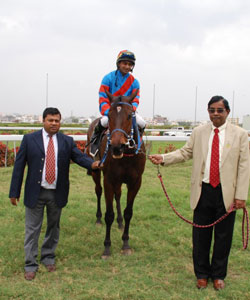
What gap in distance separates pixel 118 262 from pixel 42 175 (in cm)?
157

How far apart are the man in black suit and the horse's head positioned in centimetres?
36

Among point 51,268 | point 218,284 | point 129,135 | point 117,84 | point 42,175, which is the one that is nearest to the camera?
point 218,284

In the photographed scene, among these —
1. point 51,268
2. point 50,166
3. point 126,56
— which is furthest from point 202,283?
point 126,56

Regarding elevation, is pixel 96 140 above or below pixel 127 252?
above

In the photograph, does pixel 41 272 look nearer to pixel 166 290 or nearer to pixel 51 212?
pixel 51 212

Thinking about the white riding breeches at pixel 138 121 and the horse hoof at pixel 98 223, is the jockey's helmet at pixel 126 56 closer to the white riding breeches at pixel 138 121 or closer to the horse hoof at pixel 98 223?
the white riding breeches at pixel 138 121

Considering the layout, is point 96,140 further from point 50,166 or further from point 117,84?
point 50,166

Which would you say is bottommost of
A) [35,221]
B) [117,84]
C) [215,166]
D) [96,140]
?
[35,221]

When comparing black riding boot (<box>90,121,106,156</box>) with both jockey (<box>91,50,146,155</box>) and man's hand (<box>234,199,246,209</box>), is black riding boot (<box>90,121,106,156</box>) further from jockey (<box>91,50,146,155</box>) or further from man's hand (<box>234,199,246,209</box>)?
man's hand (<box>234,199,246,209</box>)

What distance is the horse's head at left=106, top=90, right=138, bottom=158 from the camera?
3.61 metres

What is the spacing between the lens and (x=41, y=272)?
3762 mm

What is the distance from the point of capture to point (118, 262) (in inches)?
161

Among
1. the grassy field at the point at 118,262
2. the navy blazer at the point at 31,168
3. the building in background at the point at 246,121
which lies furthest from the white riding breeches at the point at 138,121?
the building in background at the point at 246,121

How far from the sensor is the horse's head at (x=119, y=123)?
3.61 m
